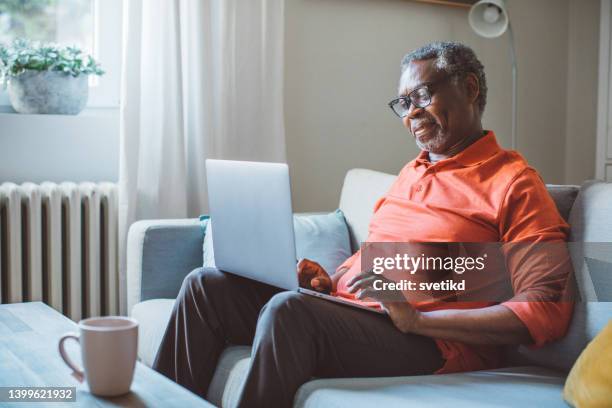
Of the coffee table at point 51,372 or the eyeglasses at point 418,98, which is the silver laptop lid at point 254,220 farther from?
the eyeglasses at point 418,98

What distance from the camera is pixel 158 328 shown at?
2088 mm

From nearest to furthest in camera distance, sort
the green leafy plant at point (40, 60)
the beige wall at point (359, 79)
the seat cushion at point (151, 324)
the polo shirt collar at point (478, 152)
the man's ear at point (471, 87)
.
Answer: the polo shirt collar at point (478, 152), the man's ear at point (471, 87), the seat cushion at point (151, 324), the green leafy plant at point (40, 60), the beige wall at point (359, 79)

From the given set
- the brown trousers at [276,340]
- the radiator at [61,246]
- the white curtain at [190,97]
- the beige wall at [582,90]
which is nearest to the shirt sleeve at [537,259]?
the brown trousers at [276,340]

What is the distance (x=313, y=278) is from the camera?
1919 millimetres

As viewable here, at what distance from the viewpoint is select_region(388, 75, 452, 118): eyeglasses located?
193cm

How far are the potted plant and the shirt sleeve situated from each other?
175cm

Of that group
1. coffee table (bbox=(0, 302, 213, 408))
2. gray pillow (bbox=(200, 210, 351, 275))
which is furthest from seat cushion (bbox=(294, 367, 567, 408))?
gray pillow (bbox=(200, 210, 351, 275))

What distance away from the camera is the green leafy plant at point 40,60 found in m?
2.71

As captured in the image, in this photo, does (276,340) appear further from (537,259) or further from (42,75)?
(42,75)

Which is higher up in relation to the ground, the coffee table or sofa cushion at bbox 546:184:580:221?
sofa cushion at bbox 546:184:580:221

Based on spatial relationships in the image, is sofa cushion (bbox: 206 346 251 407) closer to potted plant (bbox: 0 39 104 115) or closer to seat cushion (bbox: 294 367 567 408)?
seat cushion (bbox: 294 367 567 408)

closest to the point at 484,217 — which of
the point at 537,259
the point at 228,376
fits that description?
the point at 537,259

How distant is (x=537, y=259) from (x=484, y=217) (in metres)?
0.16

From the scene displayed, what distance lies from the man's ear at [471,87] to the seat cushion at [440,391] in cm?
69
